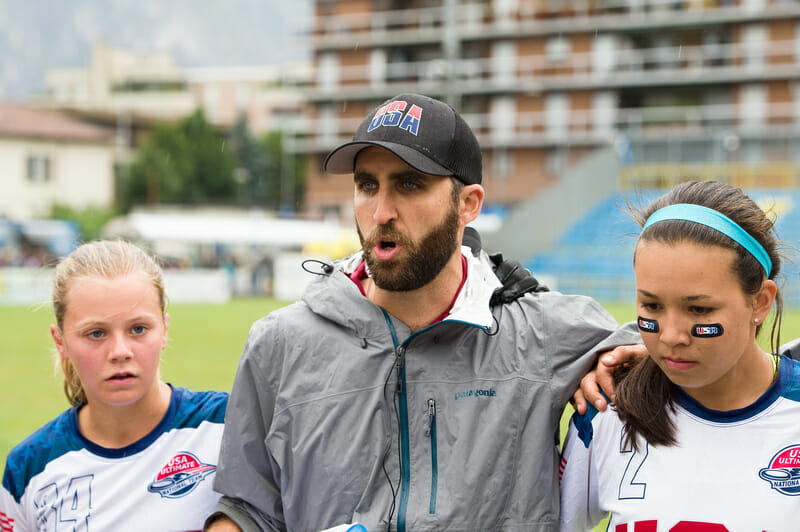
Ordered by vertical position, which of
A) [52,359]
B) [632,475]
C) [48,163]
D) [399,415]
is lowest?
[52,359]

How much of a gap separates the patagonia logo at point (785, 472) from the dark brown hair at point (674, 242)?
262 millimetres

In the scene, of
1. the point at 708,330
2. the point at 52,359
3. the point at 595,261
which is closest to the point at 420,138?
the point at 708,330

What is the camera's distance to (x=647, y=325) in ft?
7.73

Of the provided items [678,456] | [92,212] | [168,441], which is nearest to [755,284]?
[678,456]

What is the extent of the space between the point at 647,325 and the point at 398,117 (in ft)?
3.18

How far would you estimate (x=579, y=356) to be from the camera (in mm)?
2734

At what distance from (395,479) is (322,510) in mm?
247

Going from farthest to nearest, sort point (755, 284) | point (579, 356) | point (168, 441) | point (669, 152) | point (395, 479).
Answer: point (669, 152), point (168, 441), point (579, 356), point (395, 479), point (755, 284)

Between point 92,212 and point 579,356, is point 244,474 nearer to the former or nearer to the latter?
point 579,356

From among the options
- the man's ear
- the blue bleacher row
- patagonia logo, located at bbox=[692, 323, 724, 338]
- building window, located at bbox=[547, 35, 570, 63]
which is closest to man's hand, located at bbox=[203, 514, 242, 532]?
the man's ear

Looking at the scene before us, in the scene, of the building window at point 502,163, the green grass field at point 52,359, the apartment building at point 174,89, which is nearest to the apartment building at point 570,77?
the building window at point 502,163

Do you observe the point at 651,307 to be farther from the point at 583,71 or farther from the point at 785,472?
the point at 583,71

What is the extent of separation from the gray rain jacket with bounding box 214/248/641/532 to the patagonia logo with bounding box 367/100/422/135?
52cm

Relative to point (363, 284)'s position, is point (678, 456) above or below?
below
